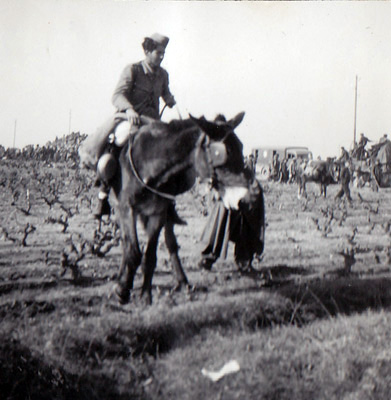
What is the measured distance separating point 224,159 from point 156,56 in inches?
91.9

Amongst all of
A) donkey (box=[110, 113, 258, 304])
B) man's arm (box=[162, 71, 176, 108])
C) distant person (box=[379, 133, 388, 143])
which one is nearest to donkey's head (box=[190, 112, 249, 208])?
donkey (box=[110, 113, 258, 304])

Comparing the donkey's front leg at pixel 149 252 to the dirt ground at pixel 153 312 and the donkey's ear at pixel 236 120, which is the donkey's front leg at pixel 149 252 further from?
the donkey's ear at pixel 236 120

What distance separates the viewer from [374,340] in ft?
16.7

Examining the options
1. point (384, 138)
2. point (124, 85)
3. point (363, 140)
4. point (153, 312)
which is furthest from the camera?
point (363, 140)

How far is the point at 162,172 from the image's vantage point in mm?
5711

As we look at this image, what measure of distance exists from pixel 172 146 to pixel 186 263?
Result: 3627mm

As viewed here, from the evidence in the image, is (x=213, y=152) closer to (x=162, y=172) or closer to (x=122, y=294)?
(x=162, y=172)

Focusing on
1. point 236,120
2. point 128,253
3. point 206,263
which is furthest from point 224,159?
point 206,263

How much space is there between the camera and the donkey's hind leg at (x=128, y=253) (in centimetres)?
611

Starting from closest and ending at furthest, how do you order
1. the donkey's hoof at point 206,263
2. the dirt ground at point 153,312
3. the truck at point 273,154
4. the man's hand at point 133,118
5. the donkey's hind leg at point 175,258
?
the dirt ground at point 153,312, the man's hand at point 133,118, the donkey's hind leg at point 175,258, the donkey's hoof at point 206,263, the truck at point 273,154

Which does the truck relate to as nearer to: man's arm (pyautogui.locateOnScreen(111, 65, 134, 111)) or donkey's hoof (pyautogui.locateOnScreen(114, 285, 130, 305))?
man's arm (pyautogui.locateOnScreen(111, 65, 134, 111))

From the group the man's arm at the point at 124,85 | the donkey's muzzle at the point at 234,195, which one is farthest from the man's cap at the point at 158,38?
the donkey's muzzle at the point at 234,195

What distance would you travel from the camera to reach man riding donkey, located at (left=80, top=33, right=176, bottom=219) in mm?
6168

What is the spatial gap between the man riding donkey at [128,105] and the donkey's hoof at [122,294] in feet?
4.27
